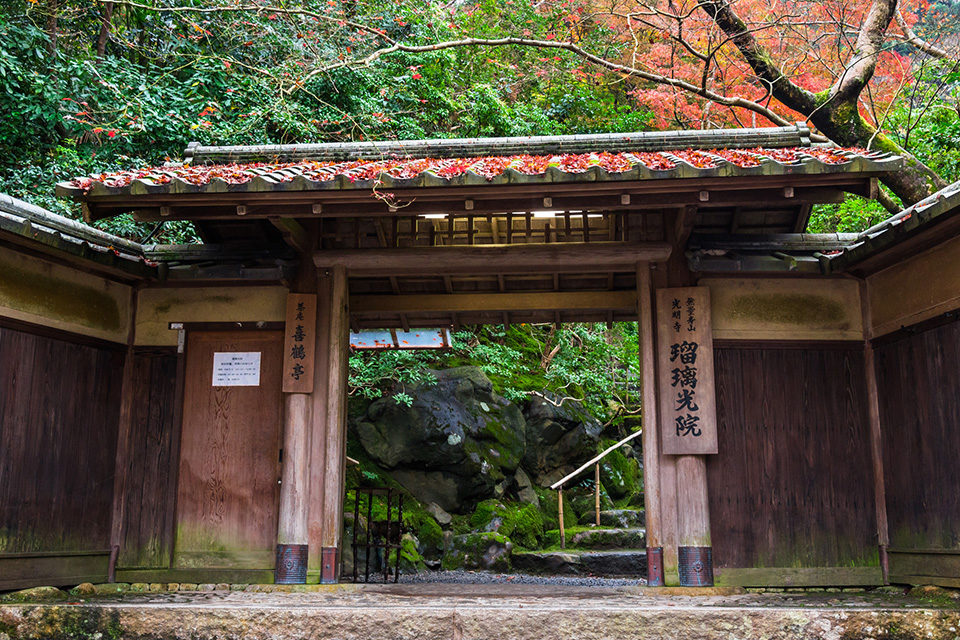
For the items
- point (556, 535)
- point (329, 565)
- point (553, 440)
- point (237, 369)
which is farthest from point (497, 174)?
point (553, 440)

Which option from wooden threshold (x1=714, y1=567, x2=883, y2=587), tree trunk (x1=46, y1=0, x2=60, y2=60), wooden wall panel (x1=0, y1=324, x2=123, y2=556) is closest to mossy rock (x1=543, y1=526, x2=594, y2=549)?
wooden threshold (x1=714, y1=567, x2=883, y2=587)

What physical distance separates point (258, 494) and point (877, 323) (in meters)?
5.91

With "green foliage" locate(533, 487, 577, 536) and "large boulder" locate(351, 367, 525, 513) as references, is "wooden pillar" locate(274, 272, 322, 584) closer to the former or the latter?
"large boulder" locate(351, 367, 525, 513)

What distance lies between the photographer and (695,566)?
6699 millimetres

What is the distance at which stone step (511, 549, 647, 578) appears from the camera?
1214 centimetres

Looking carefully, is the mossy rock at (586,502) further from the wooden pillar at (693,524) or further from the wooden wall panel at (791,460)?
the wooden pillar at (693,524)

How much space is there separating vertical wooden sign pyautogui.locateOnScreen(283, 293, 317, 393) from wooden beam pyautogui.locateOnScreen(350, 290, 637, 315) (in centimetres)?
172

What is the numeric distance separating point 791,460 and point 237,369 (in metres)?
5.23

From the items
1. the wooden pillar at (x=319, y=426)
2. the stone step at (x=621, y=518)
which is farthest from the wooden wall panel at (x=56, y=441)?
the stone step at (x=621, y=518)

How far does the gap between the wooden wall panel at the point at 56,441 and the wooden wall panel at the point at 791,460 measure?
559 cm

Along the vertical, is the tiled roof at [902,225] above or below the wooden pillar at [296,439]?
above

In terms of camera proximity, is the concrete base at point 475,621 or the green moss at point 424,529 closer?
the concrete base at point 475,621

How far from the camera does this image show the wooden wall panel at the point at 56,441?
6.43m

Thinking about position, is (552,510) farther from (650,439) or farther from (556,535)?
(650,439)
